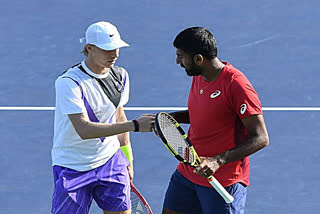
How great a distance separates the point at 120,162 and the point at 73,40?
4.77 metres

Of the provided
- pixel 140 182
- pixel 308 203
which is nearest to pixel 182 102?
pixel 140 182

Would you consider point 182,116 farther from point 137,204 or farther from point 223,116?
point 137,204

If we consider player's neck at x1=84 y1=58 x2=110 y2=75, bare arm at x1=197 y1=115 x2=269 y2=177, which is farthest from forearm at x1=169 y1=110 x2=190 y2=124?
bare arm at x1=197 y1=115 x2=269 y2=177

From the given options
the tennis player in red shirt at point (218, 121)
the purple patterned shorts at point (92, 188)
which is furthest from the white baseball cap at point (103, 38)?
the purple patterned shorts at point (92, 188)

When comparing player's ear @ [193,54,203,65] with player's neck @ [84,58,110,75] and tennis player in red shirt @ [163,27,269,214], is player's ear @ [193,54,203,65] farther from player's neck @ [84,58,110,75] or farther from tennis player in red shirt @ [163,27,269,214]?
player's neck @ [84,58,110,75]

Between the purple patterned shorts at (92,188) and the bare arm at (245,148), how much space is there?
1028 millimetres

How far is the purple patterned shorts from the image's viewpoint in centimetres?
622

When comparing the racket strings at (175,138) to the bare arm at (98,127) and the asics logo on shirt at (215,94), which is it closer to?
the bare arm at (98,127)

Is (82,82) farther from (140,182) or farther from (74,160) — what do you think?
(140,182)

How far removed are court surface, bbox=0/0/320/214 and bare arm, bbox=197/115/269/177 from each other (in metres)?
2.38

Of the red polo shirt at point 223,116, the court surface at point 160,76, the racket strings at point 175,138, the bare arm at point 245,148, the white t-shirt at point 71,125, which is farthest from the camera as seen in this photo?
the court surface at point 160,76

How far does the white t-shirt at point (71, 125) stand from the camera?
20.0 ft

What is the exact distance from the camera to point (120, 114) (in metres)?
6.55

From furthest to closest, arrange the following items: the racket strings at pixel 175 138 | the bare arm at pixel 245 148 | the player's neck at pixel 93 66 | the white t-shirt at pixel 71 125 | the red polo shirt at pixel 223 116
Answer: the player's neck at pixel 93 66
the white t-shirt at pixel 71 125
the racket strings at pixel 175 138
the red polo shirt at pixel 223 116
the bare arm at pixel 245 148
